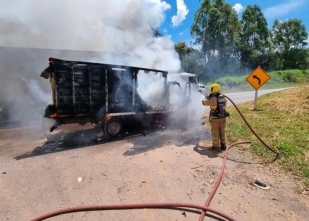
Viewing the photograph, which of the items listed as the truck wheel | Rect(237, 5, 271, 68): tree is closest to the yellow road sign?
the truck wheel

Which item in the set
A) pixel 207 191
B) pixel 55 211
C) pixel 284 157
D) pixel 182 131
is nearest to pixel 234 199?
pixel 207 191

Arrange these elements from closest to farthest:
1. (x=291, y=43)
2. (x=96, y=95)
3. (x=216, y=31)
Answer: (x=96, y=95) → (x=216, y=31) → (x=291, y=43)

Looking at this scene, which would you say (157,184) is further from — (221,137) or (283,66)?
(283,66)

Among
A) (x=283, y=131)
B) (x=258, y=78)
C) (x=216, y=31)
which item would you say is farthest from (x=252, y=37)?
(x=283, y=131)

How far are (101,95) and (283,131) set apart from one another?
550 cm

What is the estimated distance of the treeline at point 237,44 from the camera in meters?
30.9

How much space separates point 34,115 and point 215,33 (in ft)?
96.0

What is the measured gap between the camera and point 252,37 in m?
35.9

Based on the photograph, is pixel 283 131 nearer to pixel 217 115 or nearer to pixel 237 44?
pixel 217 115

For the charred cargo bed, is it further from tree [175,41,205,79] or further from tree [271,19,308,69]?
tree [271,19,308,69]

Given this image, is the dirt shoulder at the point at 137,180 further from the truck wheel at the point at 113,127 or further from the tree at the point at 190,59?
the tree at the point at 190,59

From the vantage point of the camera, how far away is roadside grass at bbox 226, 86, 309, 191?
14.0ft

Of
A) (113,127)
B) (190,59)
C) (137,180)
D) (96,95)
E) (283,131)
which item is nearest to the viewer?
(137,180)

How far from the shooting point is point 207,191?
341 centimetres
